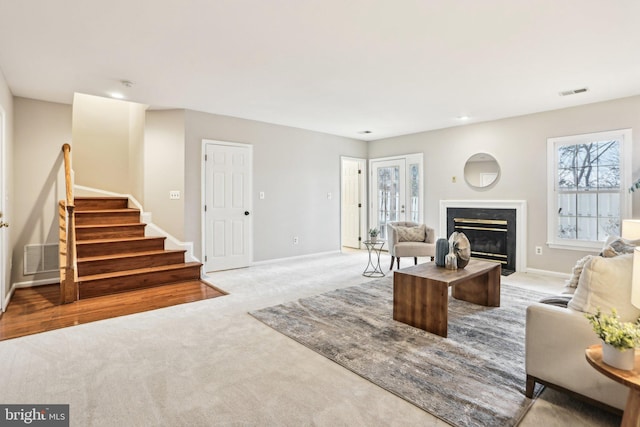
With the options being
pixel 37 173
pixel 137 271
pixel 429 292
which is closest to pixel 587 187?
pixel 429 292

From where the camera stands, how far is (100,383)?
6.63ft

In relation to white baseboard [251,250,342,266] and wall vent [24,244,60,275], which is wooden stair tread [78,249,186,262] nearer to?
wall vent [24,244,60,275]

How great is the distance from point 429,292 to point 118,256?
3921 mm

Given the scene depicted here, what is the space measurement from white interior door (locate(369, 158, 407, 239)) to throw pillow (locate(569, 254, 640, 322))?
496cm

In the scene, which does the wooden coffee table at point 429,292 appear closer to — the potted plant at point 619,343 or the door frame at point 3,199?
the potted plant at point 619,343

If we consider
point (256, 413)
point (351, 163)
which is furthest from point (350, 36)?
point (351, 163)

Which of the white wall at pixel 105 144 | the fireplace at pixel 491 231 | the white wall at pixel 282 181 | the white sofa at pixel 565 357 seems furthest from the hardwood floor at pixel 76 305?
the fireplace at pixel 491 231

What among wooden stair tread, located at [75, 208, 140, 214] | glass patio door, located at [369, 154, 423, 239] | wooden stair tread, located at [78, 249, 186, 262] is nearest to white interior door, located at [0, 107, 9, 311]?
wooden stair tread, located at [78, 249, 186, 262]

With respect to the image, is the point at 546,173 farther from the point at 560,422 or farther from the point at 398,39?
the point at 560,422

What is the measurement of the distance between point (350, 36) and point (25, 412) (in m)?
3.24

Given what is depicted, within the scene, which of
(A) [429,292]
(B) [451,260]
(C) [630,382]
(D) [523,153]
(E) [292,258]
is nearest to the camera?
(C) [630,382]

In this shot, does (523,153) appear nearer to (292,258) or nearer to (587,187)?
(587,187)

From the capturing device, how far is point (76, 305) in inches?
138

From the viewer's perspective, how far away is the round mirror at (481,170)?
5.36 meters
